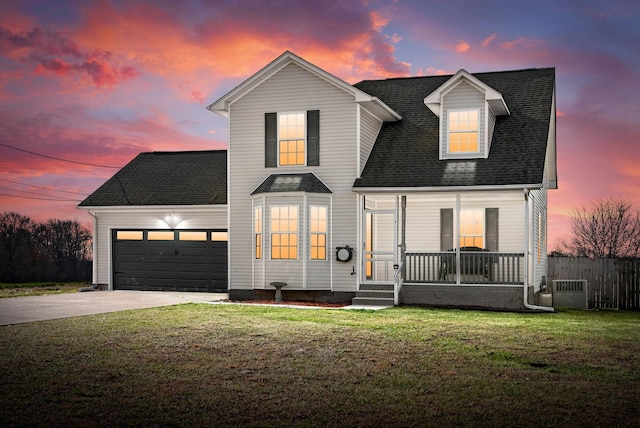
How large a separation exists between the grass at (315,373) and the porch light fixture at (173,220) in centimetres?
956

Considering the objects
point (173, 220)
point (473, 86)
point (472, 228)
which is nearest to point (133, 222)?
point (173, 220)

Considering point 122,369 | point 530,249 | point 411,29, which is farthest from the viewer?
point 530,249

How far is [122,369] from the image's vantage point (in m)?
9.62

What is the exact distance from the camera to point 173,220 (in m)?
24.8

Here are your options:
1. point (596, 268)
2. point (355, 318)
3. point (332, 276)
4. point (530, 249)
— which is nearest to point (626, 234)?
point (596, 268)

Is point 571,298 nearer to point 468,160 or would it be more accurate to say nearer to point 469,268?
point 469,268

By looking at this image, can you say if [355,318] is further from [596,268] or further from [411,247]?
[596,268]

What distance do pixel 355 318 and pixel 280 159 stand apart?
6782 mm

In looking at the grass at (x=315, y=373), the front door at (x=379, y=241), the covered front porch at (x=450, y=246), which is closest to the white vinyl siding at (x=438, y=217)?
the covered front porch at (x=450, y=246)

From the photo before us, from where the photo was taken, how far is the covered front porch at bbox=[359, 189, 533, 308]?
19438 mm

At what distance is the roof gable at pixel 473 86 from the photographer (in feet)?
66.0

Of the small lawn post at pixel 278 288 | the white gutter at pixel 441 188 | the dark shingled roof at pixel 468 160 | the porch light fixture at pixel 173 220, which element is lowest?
the small lawn post at pixel 278 288

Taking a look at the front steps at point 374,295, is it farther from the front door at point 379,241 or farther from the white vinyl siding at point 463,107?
the white vinyl siding at point 463,107

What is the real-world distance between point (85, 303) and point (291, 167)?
7019mm
